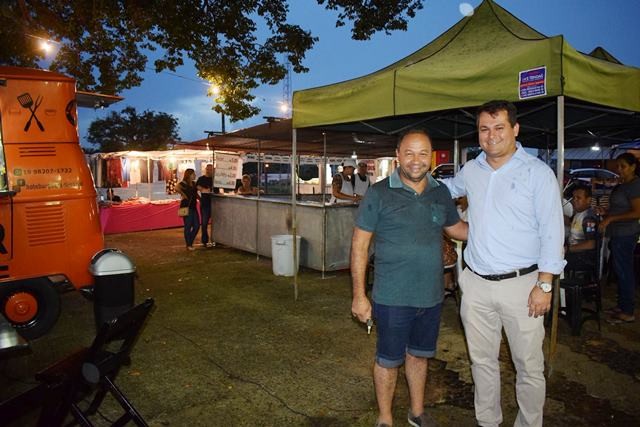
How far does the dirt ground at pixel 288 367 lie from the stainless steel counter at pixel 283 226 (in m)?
1.32

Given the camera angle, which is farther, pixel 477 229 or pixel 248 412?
pixel 248 412

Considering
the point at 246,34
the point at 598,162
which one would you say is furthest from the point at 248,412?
the point at 598,162

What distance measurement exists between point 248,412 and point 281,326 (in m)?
2.00

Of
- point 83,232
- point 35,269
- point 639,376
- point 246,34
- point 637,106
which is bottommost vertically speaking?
point 639,376

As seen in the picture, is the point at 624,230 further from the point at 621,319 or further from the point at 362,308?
the point at 362,308

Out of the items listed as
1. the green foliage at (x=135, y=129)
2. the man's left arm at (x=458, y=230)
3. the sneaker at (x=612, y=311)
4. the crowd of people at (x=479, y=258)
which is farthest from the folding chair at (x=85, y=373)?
the green foliage at (x=135, y=129)

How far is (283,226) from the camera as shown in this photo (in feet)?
30.1

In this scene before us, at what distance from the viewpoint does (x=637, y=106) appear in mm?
4590

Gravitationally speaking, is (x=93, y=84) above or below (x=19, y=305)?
above

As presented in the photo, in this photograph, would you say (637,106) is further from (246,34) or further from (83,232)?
(246,34)

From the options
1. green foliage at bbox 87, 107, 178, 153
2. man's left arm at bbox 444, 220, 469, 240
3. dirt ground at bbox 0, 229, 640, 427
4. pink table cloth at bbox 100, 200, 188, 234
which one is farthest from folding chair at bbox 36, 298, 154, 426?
green foliage at bbox 87, 107, 178, 153

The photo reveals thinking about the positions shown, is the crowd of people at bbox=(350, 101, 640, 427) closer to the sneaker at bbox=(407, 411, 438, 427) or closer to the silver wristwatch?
the silver wristwatch

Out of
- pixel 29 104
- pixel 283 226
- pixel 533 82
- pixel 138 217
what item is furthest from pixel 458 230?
pixel 138 217

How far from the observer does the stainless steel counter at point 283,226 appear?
8.21 meters
